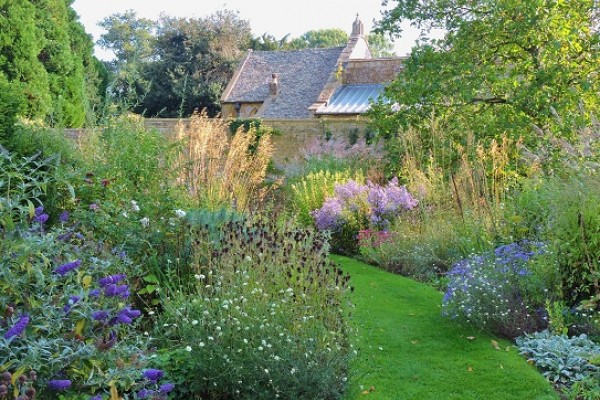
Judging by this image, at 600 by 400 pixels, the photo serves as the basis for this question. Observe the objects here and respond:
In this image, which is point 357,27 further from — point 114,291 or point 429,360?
point 114,291

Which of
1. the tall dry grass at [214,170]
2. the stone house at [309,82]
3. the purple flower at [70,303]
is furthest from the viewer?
the stone house at [309,82]

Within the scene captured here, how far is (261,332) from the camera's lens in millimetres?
3479

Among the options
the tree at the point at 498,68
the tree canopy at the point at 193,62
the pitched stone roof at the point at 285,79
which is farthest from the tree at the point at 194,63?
the tree at the point at 498,68

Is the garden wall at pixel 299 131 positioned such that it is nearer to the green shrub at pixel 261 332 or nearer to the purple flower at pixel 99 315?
the green shrub at pixel 261 332

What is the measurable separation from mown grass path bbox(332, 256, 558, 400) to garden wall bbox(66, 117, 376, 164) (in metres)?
8.96

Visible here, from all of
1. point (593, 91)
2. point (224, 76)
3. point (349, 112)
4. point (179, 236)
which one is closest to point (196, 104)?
point (224, 76)

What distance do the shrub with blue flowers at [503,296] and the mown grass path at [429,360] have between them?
0.48ft

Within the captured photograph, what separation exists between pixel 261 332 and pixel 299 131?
38.9 ft

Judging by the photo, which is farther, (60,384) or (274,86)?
(274,86)

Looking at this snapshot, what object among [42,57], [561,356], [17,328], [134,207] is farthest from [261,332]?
[42,57]

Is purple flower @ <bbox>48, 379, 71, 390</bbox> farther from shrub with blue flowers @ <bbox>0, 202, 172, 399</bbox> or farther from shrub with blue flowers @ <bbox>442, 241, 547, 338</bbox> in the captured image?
shrub with blue flowers @ <bbox>442, 241, 547, 338</bbox>

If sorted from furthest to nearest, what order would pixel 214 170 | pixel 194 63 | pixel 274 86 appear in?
pixel 194 63, pixel 274 86, pixel 214 170

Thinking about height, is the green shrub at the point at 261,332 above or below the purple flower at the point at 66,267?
below

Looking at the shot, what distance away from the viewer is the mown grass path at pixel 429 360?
389 centimetres
